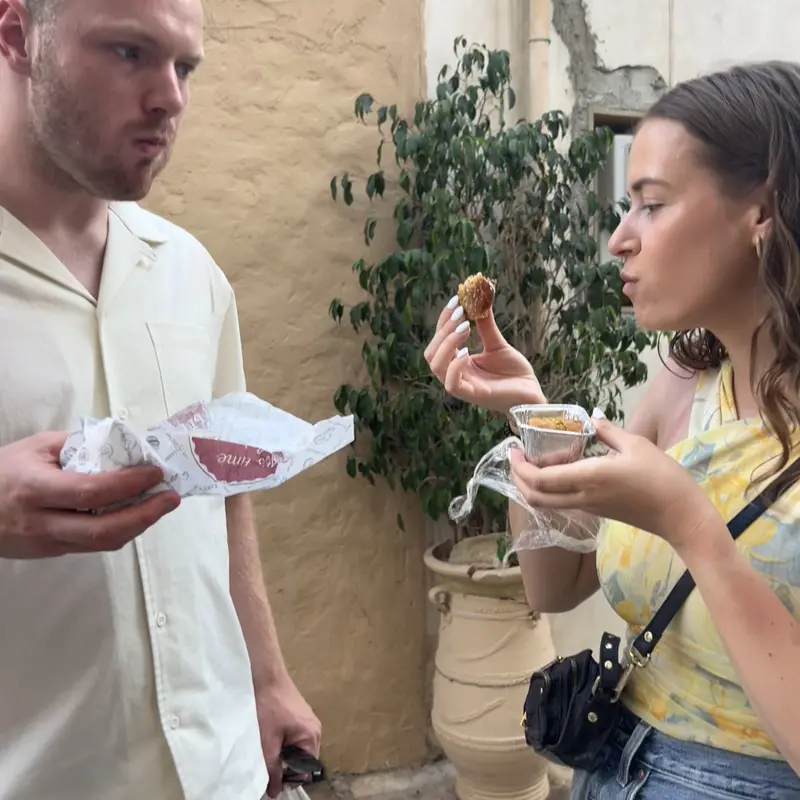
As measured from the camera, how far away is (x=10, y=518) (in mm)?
790

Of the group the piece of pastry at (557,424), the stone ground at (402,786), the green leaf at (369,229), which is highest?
the piece of pastry at (557,424)

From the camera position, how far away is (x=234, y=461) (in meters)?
0.74

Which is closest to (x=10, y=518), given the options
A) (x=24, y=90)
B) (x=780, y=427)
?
(x=24, y=90)

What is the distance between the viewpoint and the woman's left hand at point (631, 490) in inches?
34.2

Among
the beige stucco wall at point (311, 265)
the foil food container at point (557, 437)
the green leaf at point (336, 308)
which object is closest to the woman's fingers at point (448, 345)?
the foil food container at point (557, 437)

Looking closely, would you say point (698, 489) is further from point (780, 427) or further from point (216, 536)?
point (216, 536)

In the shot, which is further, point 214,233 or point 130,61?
point 214,233

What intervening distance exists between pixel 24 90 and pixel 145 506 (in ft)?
1.99

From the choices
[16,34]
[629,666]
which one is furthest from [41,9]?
[629,666]

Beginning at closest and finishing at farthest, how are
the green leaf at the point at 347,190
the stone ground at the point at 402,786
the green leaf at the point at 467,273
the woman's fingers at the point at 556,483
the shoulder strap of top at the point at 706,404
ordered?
the woman's fingers at the point at 556,483
the shoulder strap of top at the point at 706,404
the green leaf at the point at 467,273
the green leaf at the point at 347,190
the stone ground at the point at 402,786

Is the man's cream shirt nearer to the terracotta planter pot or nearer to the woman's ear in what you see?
the woman's ear

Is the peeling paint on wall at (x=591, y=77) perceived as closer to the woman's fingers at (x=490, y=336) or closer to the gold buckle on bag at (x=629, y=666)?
the woman's fingers at (x=490, y=336)

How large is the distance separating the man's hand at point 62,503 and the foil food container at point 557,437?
0.39m

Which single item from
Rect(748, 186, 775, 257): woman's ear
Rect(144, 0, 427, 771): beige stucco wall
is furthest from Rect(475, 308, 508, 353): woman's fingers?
Rect(144, 0, 427, 771): beige stucco wall
